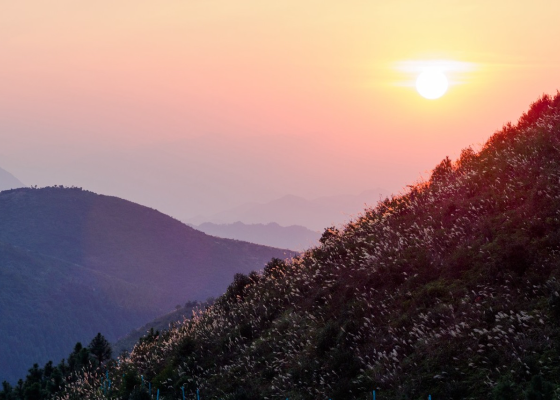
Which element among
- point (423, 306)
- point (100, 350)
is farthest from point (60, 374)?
point (423, 306)

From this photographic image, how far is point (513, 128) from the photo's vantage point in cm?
1831

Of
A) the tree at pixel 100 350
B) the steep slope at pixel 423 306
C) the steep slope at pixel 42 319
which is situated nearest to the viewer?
the steep slope at pixel 423 306

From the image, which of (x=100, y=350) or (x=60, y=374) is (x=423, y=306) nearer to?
(x=60, y=374)

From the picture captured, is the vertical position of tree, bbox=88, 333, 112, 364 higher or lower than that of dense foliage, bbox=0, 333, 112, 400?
higher

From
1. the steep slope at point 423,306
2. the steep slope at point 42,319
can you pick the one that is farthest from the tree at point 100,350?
the steep slope at point 42,319

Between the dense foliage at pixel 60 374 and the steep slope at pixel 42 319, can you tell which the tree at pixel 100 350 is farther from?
the steep slope at pixel 42 319

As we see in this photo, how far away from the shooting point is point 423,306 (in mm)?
11820

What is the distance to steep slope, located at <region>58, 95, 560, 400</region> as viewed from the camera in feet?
32.4

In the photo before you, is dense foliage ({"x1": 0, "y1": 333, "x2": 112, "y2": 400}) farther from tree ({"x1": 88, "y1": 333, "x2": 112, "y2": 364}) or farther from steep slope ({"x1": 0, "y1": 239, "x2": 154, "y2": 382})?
steep slope ({"x1": 0, "y1": 239, "x2": 154, "y2": 382})

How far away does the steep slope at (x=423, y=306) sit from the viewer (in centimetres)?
988

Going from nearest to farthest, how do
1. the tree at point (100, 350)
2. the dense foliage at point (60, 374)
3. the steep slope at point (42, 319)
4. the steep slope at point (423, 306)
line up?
1. the steep slope at point (423, 306)
2. the dense foliage at point (60, 374)
3. the tree at point (100, 350)
4. the steep slope at point (42, 319)

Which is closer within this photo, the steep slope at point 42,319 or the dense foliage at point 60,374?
the dense foliage at point 60,374

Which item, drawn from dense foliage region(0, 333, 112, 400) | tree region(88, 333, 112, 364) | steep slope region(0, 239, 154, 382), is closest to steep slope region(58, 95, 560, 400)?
dense foliage region(0, 333, 112, 400)

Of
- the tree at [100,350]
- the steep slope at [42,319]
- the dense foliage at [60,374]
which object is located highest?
the steep slope at [42,319]
